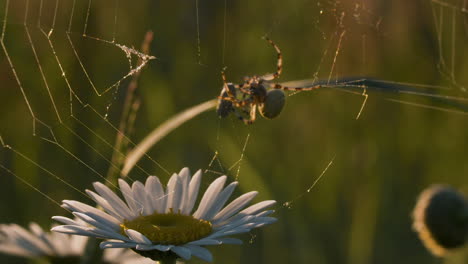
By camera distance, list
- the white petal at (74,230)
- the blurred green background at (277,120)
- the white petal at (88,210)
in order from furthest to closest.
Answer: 1. the blurred green background at (277,120)
2. the white petal at (88,210)
3. the white petal at (74,230)

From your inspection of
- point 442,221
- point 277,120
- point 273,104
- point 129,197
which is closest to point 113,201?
point 129,197

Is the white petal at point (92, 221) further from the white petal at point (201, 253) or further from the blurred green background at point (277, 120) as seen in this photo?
the blurred green background at point (277, 120)

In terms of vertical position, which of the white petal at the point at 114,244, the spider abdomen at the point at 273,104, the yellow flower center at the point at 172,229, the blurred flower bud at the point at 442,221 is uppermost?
the spider abdomen at the point at 273,104

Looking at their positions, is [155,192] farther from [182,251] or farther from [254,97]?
[254,97]

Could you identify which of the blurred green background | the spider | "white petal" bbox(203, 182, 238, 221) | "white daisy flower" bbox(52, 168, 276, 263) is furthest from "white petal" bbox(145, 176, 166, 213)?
the blurred green background

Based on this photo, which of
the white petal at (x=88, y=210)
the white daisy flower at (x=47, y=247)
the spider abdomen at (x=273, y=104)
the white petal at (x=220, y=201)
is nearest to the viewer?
the white petal at (x=88, y=210)

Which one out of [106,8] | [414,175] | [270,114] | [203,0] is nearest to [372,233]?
[414,175]

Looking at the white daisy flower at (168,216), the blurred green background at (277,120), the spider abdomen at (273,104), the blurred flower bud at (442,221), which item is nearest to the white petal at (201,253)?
the white daisy flower at (168,216)
